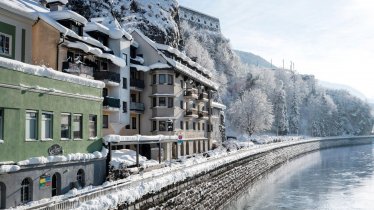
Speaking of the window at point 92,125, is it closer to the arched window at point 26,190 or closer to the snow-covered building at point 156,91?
the arched window at point 26,190

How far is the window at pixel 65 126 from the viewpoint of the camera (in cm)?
2500

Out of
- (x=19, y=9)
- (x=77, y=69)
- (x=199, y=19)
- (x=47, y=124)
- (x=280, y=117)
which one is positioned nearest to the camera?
(x=47, y=124)

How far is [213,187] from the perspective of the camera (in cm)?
3872

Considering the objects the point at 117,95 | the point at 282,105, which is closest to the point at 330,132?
the point at 282,105

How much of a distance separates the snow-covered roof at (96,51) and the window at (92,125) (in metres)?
9.32

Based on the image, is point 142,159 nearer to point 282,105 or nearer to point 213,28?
point 282,105

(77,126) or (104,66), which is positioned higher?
(104,66)

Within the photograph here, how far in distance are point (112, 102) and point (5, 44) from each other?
14.1 meters

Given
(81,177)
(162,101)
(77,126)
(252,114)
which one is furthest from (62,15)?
(252,114)

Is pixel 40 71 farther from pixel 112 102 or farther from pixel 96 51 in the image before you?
pixel 112 102

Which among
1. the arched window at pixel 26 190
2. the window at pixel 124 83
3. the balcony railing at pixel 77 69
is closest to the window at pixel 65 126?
the arched window at pixel 26 190

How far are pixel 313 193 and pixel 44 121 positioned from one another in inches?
1536

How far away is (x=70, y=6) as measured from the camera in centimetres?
8050

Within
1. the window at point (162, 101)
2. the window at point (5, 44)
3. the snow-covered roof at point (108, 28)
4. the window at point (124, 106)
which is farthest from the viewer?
the window at point (162, 101)
